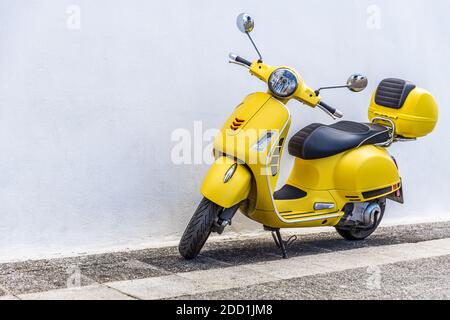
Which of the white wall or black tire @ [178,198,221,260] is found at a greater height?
the white wall

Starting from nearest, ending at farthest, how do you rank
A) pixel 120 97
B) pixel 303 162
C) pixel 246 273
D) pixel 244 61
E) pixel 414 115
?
pixel 246 273, pixel 244 61, pixel 120 97, pixel 303 162, pixel 414 115

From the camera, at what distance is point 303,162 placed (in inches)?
204

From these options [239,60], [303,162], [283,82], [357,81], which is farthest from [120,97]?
[357,81]

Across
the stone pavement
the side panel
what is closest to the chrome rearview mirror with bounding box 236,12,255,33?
the side panel

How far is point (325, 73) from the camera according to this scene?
6.08 metres

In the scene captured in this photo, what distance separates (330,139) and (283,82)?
66 cm

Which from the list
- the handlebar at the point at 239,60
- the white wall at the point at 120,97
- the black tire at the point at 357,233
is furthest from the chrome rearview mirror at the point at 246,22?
the black tire at the point at 357,233

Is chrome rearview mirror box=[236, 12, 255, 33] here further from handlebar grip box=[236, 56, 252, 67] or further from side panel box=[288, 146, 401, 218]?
side panel box=[288, 146, 401, 218]

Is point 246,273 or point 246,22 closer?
point 246,273

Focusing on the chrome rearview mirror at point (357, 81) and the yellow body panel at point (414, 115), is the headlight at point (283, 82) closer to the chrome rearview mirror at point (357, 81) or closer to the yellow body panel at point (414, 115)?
the chrome rearview mirror at point (357, 81)

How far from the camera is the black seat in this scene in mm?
5062

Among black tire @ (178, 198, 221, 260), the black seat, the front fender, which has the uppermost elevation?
the black seat

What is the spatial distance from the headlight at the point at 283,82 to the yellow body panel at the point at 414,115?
3.69ft

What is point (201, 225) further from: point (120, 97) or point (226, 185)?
point (120, 97)
